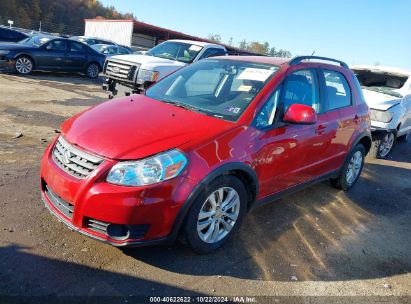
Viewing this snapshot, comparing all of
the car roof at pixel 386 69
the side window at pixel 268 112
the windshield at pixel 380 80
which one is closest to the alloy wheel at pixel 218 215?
the side window at pixel 268 112

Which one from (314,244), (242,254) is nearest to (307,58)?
(314,244)

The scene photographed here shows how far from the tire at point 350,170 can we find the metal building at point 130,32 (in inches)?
1279

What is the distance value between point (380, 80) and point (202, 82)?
662cm

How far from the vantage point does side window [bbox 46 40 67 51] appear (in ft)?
46.0

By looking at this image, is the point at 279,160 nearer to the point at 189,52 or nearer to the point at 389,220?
the point at 389,220

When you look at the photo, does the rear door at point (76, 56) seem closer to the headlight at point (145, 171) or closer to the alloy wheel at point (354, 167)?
the alloy wheel at point (354, 167)

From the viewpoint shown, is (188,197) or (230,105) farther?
(230,105)

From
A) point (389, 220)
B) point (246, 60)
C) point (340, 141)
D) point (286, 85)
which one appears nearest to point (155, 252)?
point (286, 85)

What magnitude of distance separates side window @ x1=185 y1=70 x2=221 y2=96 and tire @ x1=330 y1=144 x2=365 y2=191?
2.26 m

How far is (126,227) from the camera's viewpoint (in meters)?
2.95

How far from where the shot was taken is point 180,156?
118 inches

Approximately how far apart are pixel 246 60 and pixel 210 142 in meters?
1.66

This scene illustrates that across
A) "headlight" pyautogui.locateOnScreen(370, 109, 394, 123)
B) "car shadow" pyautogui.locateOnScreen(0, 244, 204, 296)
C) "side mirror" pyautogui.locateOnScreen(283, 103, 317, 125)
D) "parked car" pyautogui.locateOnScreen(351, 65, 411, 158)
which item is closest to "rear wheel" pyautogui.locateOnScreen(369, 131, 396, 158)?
"parked car" pyautogui.locateOnScreen(351, 65, 411, 158)

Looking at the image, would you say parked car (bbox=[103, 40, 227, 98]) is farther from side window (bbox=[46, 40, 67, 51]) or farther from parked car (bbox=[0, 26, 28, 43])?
parked car (bbox=[0, 26, 28, 43])
